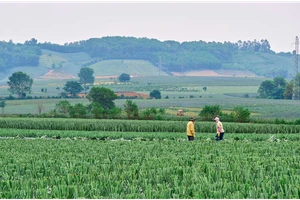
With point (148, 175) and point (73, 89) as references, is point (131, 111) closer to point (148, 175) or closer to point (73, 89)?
point (148, 175)

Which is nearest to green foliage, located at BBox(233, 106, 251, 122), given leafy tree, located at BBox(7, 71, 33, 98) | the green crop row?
the green crop row

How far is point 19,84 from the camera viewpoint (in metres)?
136

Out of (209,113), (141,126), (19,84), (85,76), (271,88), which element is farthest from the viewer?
(85,76)

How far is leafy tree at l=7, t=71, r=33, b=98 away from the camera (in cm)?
13450

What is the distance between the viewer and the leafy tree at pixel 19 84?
134500 mm

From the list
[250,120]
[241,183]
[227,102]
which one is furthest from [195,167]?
[227,102]

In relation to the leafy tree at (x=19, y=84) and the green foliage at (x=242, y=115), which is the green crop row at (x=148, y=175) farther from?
the leafy tree at (x=19, y=84)

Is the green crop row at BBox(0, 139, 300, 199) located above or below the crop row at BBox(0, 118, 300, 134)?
above

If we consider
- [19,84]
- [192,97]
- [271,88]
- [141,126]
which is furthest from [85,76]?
[141,126]

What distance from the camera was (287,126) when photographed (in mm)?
53656

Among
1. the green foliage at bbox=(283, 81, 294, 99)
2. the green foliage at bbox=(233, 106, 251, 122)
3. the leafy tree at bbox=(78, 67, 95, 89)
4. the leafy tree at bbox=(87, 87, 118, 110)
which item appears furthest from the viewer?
the leafy tree at bbox=(78, 67, 95, 89)

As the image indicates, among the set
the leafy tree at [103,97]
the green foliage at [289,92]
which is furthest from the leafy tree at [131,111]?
the green foliage at [289,92]

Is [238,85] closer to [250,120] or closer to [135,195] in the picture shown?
[250,120]

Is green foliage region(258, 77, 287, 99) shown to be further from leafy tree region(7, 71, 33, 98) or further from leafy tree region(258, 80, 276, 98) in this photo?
leafy tree region(7, 71, 33, 98)
